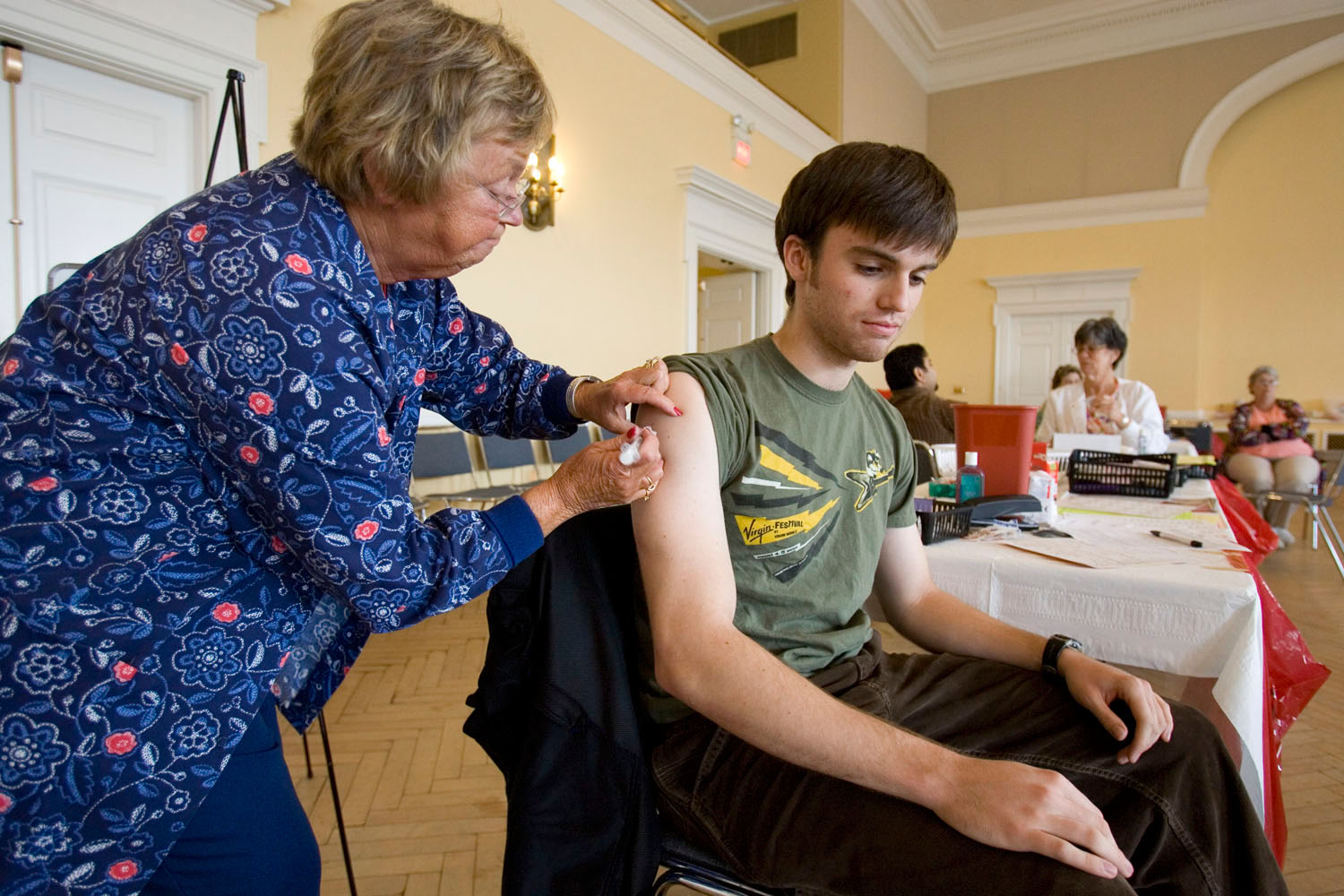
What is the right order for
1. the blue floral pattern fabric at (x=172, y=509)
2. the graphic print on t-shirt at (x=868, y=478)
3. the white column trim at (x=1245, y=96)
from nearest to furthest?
the blue floral pattern fabric at (x=172, y=509) < the graphic print on t-shirt at (x=868, y=478) < the white column trim at (x=1245, y=96)

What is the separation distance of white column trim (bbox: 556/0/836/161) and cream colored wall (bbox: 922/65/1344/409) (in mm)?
4167

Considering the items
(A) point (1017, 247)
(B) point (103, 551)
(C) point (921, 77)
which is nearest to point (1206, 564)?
(B) point (103, 551)

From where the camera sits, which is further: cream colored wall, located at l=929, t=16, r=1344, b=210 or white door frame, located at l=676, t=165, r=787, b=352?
cream colored wall, located at l=929, t=16, r=1344, b=210

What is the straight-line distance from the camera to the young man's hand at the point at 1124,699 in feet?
3.33

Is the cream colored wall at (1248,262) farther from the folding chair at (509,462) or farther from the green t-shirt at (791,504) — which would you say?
the green t-shirt at (791,504)

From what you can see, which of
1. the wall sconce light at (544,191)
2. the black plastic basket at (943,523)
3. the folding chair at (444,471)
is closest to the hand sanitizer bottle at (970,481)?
the black plastic basket at (943,523)

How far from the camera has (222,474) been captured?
811 mm

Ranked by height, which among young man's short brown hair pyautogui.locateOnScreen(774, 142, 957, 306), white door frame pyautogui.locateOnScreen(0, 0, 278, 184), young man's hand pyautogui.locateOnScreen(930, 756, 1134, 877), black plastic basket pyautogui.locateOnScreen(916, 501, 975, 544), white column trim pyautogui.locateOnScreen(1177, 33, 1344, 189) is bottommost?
young man's hand pyautogui.locateOnScreen(930, 756, 1134, 877)

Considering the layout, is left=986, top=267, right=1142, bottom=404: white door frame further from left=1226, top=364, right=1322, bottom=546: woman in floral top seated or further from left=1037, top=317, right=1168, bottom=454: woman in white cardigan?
left=1037, top=317, right=1168, bottom=454: woman in white cardigan

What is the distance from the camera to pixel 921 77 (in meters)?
10.2

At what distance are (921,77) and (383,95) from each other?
36.0ft

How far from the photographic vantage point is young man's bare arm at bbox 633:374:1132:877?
0.82 m

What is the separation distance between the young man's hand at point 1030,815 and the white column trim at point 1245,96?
34.3ft

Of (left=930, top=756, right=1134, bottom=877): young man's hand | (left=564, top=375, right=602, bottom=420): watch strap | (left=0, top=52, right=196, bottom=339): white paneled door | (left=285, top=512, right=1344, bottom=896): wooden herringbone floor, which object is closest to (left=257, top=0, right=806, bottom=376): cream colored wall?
(left=0, top=52, right=196, bottom=339): white paneled door
